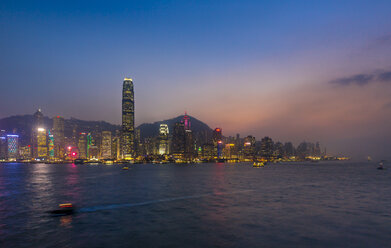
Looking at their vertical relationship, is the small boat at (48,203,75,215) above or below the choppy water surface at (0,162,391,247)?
above

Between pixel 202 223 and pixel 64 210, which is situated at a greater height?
pixel 64 210

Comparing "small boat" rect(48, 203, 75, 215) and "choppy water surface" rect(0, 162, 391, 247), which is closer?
"choppy water surface" rect(0, 162, 391, 247)

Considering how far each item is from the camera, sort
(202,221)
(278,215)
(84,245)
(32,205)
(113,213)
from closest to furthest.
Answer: (84,245) → (202,221) → (278,215) → (113,213) → (32,205)

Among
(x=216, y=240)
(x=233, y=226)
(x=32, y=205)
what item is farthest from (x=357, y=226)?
(x=32, y=205)

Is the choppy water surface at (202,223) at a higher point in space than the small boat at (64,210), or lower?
lower

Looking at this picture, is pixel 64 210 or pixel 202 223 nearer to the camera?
pixel 202 223

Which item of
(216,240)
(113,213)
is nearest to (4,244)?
(113,213)

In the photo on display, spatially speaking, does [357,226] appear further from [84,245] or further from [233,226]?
[84,245]

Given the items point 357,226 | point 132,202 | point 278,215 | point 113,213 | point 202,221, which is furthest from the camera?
point 132,202

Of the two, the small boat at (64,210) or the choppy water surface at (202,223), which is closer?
the choppy water surface at (202,223)

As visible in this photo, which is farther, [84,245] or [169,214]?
[169,214]
